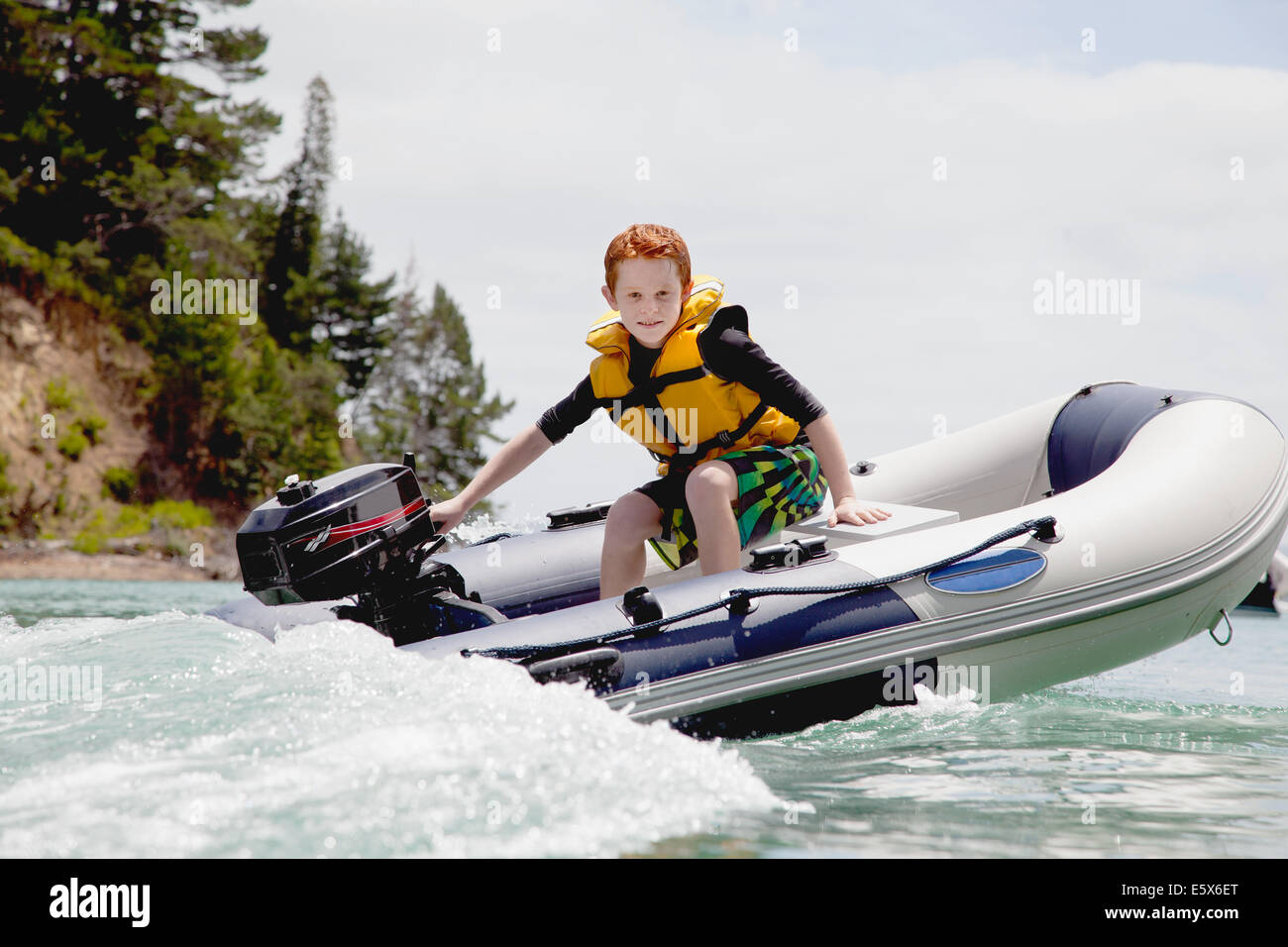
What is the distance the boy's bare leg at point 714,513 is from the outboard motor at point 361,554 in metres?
0.54

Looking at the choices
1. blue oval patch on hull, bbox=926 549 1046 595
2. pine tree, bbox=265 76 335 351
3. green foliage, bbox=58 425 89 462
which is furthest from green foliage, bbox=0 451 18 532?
blue oval patch on hull, bbox=926 549 1046 595

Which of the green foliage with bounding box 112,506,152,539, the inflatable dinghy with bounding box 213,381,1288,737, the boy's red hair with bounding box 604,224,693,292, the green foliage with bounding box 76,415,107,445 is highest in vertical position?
the green foliage with bounding box 76,415,107,445

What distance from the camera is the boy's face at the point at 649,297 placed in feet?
8.63

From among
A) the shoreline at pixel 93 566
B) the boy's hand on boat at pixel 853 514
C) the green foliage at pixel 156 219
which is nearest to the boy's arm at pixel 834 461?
the boy's hand on boat at pixel 853 514

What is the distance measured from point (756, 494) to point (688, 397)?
0.29m

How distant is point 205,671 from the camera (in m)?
2.27

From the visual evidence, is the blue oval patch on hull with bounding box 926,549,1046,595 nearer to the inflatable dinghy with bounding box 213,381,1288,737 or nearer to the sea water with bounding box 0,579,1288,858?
the inflatable dinghy with bounding box 213,381,1288,737

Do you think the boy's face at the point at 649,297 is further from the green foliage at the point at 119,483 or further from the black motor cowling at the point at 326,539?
the green foliage at the point at 119,483

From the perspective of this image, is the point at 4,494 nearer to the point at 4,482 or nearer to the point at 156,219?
the point at 4,482

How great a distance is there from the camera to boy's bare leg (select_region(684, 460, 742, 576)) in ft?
8.54

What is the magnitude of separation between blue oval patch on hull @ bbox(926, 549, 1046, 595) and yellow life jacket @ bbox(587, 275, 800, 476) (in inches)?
21.2
